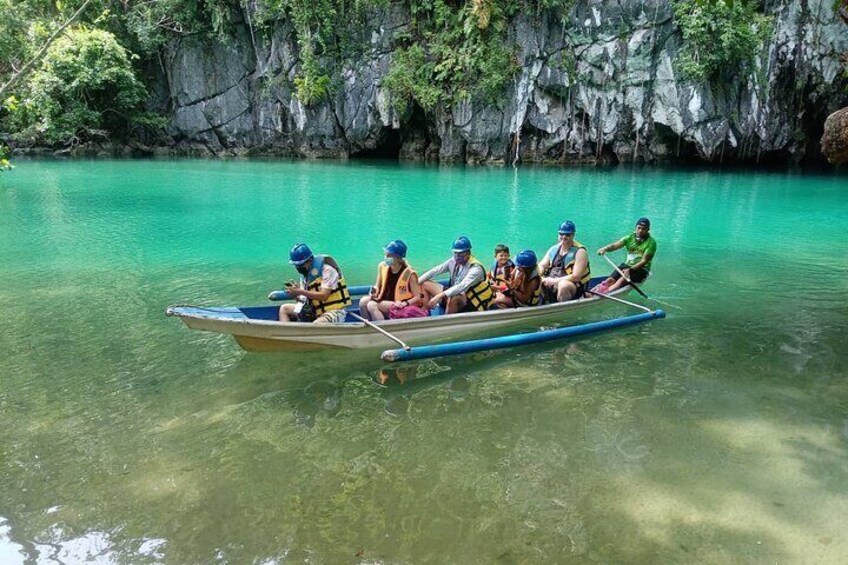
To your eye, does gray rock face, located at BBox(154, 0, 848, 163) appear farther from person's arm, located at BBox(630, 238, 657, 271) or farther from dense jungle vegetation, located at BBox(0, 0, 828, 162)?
person's arm, located at BBox(630, 238, 657, 271)

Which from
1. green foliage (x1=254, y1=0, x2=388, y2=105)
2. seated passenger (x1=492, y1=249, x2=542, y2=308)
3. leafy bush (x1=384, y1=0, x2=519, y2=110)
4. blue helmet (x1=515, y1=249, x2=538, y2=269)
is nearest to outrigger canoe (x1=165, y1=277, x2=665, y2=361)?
seated passenger (x1=492, y1=249, x2=542, y2=308)

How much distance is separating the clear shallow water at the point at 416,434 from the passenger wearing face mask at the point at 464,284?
91 cm

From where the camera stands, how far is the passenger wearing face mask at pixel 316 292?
275 inches

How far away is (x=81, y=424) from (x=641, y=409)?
5184 millimetres

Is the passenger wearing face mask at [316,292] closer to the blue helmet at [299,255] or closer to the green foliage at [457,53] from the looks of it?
the blue helmet at [299,255]

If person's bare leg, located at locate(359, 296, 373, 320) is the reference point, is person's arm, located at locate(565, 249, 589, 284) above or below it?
above

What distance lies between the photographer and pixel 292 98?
117 ft

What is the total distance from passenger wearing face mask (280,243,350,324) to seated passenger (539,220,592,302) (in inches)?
125

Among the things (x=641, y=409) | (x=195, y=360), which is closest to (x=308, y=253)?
(x=195, y=360)

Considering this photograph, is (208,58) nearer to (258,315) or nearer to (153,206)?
(153,206)

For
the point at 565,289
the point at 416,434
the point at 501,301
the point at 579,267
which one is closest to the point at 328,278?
the point at 416,434

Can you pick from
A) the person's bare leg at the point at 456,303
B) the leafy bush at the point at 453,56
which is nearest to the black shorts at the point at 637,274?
the person's bare leg at the point at 456,303

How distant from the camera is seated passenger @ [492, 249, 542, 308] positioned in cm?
822

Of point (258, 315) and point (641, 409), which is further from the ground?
point (258, 315)
